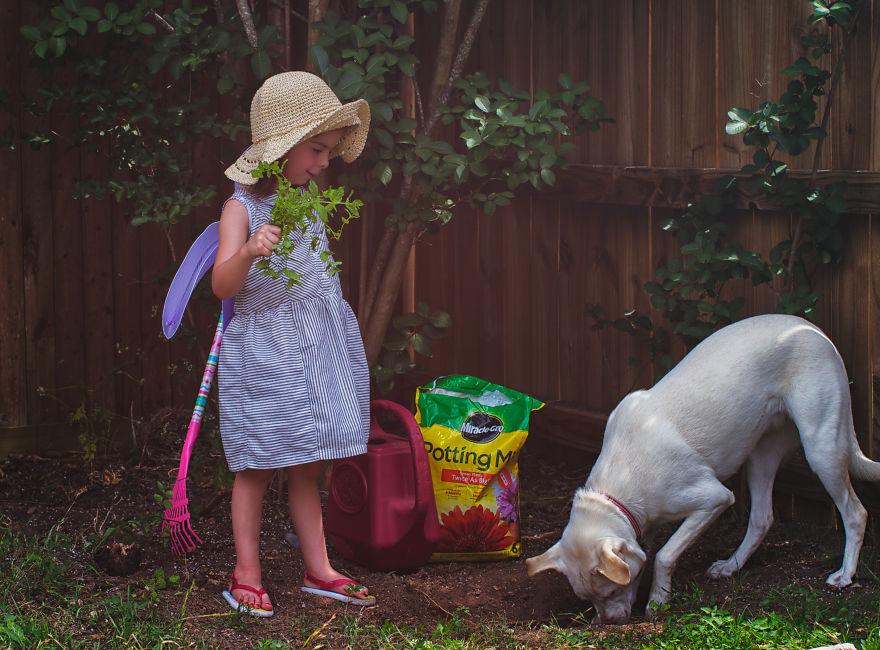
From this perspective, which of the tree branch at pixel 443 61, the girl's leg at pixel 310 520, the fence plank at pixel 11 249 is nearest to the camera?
the girl's leg at pixel 310 520

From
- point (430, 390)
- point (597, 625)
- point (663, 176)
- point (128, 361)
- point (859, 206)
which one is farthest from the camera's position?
point (128, 361)

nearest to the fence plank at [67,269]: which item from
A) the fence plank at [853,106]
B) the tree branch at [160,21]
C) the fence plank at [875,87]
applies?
the tree branch at [160,21]

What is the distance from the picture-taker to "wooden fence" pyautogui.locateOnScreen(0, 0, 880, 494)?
188 inches

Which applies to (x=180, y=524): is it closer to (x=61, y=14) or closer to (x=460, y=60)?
(x=61, y=14)

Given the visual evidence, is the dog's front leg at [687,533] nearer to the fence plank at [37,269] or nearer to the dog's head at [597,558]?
the dog's head at [597,558]

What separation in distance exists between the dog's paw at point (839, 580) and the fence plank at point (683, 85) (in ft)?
5.97

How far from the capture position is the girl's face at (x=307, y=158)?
13.3ft

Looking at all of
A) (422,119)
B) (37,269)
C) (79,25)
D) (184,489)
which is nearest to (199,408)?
(184,489)

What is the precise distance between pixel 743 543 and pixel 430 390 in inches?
54.4

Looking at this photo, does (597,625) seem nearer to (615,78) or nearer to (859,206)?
(859,206)

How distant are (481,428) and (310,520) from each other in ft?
2.64

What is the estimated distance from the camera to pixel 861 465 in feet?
14.4

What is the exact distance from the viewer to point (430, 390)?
4906mm

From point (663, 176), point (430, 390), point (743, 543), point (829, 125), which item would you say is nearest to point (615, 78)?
point (663, 176)
